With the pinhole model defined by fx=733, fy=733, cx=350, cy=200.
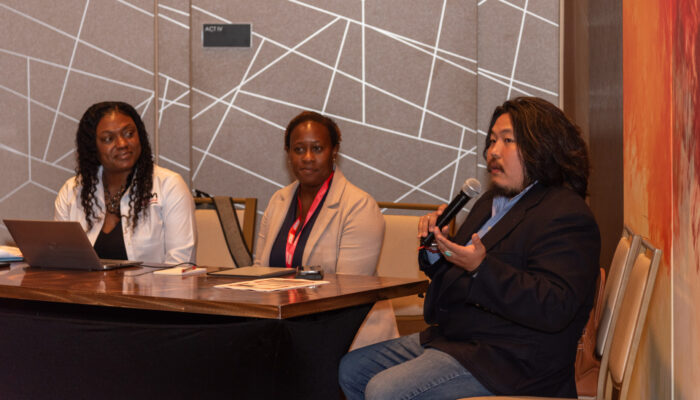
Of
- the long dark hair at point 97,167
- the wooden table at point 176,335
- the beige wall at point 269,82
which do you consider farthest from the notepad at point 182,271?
the beige wall at point 269,82

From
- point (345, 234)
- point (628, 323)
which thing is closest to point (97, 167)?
point (345, 234)

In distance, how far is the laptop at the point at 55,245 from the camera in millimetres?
2768

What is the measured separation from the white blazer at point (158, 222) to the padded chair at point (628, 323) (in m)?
1.94

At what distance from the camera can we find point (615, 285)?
7.16ft

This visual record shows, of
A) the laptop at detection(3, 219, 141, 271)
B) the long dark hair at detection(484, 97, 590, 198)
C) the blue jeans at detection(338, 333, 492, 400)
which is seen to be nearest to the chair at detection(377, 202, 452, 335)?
the laptop at detection(3, 219, 141, 271)

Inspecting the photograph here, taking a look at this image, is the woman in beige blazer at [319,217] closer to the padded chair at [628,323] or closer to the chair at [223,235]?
the chair at [223,235]

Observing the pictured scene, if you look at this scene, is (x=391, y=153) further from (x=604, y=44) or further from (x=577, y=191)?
(x=577, y=191)

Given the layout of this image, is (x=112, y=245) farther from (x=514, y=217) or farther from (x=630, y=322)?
(x=630, y=322)

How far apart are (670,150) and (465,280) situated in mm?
649

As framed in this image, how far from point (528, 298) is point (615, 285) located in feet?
1.31

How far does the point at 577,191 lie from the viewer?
2242mm

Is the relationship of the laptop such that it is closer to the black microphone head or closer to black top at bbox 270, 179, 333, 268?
black top at bbox 270, 179, 333, 268

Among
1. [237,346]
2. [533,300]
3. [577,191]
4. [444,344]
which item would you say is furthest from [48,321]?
[577,191]

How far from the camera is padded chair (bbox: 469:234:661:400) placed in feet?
6.06
